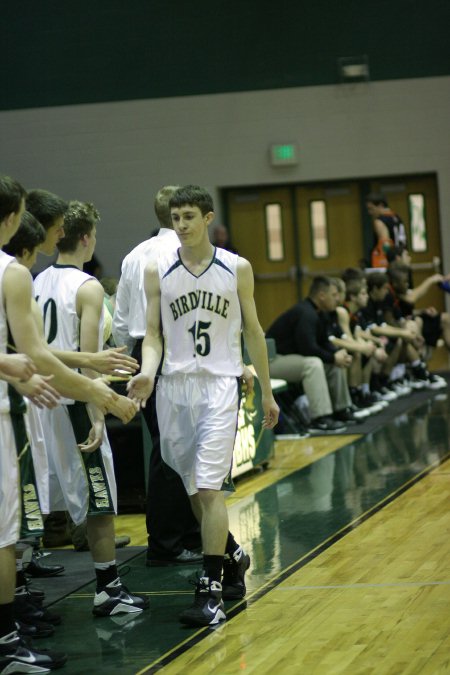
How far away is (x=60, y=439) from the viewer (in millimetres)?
4441

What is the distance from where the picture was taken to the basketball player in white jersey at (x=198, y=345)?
435 cm

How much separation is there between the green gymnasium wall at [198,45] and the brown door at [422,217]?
131cm

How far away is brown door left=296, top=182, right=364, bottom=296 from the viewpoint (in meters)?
14.2

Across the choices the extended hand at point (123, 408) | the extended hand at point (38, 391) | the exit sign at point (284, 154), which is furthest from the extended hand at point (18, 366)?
the exit sign at point (284, 154)

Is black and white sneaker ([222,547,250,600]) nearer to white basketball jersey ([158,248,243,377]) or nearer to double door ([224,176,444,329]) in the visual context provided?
white basketball jersey ([158,248,243,377])

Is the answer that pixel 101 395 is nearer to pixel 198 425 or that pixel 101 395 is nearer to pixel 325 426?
pixel 198 425

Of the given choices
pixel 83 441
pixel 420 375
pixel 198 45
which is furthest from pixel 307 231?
pixel 83 441

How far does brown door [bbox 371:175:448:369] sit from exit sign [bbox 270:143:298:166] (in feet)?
3.51

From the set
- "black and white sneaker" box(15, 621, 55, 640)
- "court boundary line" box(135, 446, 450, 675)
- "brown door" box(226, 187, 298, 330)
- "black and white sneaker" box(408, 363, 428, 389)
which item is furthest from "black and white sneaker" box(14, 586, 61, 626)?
"brown door" box(226, 187, 298, 330)

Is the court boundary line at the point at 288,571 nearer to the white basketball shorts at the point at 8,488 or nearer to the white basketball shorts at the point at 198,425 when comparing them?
the white basketball shorts at the point at 198,425

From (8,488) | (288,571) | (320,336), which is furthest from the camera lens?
(320,336)

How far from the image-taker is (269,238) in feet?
46.8

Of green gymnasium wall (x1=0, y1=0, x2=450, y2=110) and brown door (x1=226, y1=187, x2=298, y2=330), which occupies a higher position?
green gymnasium wall (x1=0, y1=0, x2=450, y2=110)

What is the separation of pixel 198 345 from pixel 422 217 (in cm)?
1015
